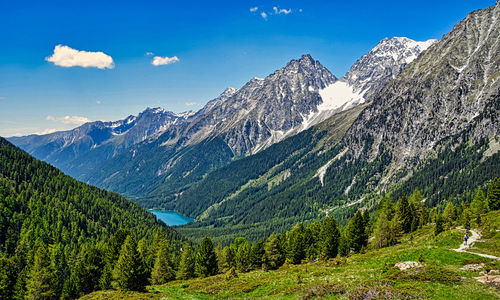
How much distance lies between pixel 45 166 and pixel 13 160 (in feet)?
48.9

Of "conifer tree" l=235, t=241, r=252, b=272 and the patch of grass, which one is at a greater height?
the patch of grass

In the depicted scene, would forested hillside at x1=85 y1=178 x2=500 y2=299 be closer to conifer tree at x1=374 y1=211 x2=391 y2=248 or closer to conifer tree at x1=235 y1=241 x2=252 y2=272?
conifer tree at x1=235 y1=241 x2=252 y2=272

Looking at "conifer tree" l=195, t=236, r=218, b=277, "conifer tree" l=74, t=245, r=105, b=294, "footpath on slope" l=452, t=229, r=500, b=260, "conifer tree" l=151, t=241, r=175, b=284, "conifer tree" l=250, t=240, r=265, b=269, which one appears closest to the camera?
"footpath on slope" l=452, t=229, r=500, b=260

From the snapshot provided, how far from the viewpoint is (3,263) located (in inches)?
2484

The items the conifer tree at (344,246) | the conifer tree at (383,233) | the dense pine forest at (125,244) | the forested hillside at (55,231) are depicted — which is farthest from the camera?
the conifer tree at (344,246)

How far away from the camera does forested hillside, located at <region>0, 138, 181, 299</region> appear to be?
62188 mm

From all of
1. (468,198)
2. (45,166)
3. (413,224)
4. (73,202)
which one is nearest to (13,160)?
(45,166)

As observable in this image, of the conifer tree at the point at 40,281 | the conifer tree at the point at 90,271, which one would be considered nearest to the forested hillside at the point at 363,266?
the conifer tree at the point at 40,281

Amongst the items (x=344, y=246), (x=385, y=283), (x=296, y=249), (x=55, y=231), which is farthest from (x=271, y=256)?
(x=55, y=231)

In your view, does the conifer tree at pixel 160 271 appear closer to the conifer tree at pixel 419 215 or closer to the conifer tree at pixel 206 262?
the conifer tree at pixel 206 262

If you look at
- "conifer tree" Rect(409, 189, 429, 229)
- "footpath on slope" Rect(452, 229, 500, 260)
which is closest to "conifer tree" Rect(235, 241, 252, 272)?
"footpath on slope" Rect(452, 229, 500, 260)

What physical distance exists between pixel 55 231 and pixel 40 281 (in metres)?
71.4

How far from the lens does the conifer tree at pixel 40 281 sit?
59.1 meters

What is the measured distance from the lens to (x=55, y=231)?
4722 inches
